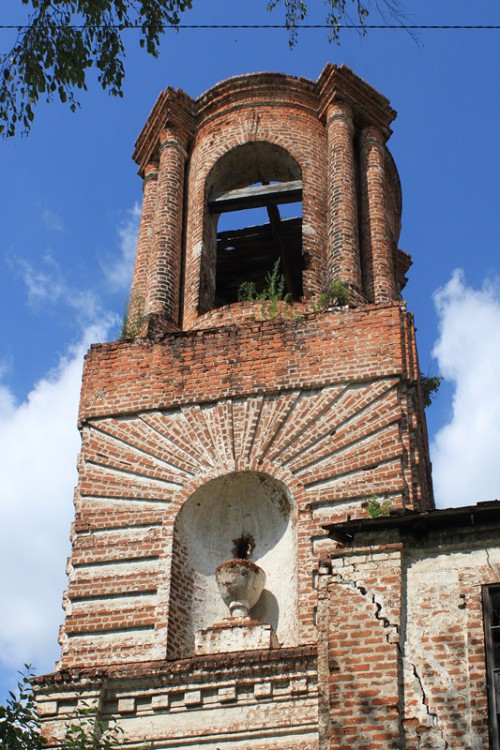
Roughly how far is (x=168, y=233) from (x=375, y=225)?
2.78 metres

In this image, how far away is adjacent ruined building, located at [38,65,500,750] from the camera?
9781mm

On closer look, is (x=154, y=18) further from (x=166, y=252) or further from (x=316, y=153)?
(x=316, y=153)

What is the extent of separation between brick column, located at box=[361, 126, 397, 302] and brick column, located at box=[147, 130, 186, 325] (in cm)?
249

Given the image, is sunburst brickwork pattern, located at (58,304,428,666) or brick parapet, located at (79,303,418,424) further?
brick parapet, located at (79,303,418,424)

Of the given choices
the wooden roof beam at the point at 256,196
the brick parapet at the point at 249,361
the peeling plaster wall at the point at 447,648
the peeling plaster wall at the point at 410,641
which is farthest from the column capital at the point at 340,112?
the peeling plaster wall at the point at 447,648

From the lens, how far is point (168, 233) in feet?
56.7

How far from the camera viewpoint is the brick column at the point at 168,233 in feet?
54.2

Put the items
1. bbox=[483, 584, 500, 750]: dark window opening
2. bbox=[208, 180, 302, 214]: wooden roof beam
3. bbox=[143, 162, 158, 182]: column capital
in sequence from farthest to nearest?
bbox=[143, 162, 158, 182]: column capital
bbox=[208, 180, 302, 214]: wooden roof beam
bbox=[483, 584, 500, 750]: dark window opening

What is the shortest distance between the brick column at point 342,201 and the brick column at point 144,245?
2.53 metres

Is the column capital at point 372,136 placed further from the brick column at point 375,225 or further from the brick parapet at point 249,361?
the brick parapet at point 249,361

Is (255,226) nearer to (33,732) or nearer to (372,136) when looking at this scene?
(372,136)

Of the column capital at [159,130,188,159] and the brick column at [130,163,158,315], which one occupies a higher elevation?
the column capital at [159,130,188,159]

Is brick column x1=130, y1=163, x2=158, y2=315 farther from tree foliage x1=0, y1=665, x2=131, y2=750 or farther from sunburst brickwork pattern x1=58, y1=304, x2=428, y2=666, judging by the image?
tree foliage x1=0, y1=665, x2=131, y2=750

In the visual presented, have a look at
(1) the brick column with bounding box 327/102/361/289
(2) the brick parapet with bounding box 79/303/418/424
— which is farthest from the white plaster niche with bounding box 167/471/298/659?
(1) the brick column with bounding box 327/102/361/289
